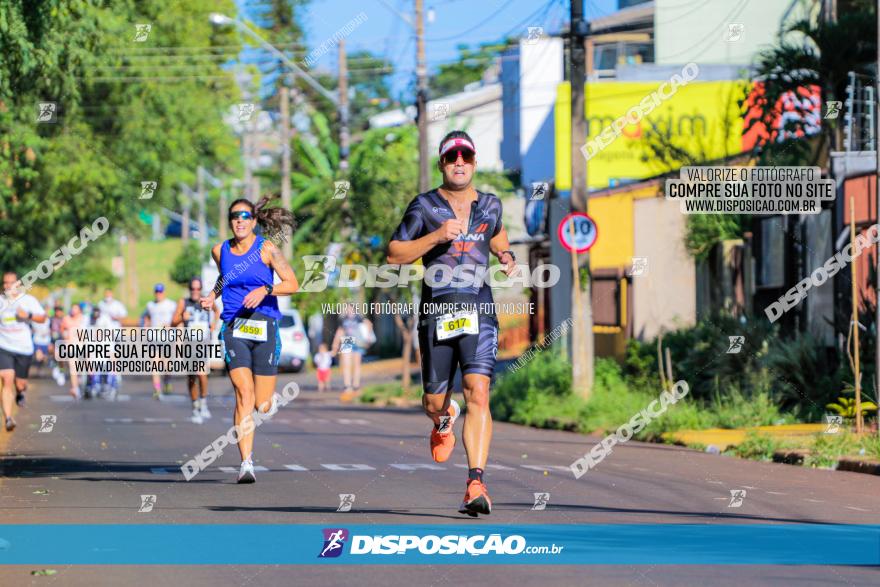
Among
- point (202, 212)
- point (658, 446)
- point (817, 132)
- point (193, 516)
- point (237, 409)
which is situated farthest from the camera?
point (202, 212)

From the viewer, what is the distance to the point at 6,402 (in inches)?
733

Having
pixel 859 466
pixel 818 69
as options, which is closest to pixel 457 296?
pixel 859 466

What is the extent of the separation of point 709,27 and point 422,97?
35.0ft

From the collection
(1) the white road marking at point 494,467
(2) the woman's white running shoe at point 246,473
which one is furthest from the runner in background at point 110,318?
(2) the woman's white running shoe at point 246,473

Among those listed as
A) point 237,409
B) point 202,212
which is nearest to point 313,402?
point 237,409

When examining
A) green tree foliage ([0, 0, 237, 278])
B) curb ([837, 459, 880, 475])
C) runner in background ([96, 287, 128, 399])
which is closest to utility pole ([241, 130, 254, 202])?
green tree foliage ([0, 0, 237, 278])

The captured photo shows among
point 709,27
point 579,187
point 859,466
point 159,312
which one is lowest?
point 859,466

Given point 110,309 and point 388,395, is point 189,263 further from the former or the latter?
point 110,309

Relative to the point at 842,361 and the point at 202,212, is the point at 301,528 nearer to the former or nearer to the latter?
the point at 842,361

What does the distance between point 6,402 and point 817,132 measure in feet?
40.5

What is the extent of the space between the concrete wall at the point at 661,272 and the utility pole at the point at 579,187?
5.95m

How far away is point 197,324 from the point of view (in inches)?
858

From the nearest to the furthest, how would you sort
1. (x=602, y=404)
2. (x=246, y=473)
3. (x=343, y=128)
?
(x=246, y=473), (x=602, y=404), (x=343, y=128)

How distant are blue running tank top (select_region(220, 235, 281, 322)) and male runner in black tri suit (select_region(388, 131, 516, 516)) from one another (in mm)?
2880
